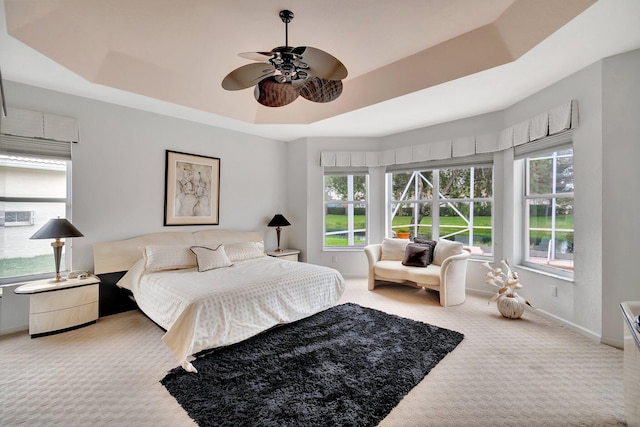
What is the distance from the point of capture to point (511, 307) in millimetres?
3254

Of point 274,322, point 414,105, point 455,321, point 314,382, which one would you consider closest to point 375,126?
point 414,105

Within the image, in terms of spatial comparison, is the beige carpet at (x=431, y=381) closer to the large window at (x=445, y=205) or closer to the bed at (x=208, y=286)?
the bed at (x=208, y=286)

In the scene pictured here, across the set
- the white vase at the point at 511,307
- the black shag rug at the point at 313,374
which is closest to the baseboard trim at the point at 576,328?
the white vase at the point at 511,307

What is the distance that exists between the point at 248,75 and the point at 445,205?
384 cm

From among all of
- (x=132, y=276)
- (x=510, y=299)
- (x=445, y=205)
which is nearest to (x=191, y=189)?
(x=132, y=276)

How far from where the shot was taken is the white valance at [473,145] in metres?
3.05

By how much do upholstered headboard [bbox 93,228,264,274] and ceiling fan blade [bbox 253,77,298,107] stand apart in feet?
8.44

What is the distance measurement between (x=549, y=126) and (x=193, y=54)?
3.95 metres

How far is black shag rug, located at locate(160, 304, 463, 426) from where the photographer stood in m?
1.76

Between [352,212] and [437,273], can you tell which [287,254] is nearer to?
[352,212]

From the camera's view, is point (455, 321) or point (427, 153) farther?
point (427, 153)

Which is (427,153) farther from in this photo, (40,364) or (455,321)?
(40,364)

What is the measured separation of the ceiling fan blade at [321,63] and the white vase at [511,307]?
10.3ft

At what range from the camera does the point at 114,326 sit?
3113 mm
